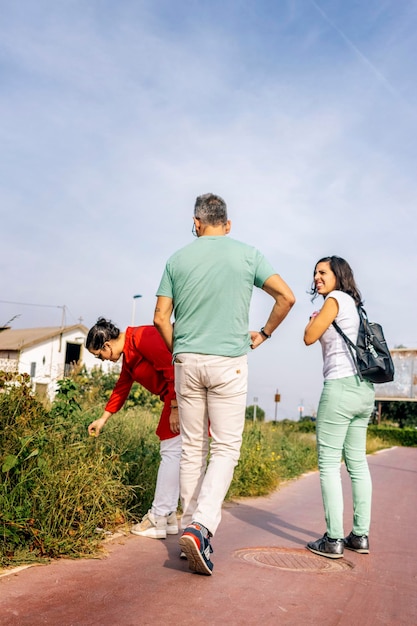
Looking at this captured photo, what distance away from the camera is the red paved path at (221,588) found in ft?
10.1

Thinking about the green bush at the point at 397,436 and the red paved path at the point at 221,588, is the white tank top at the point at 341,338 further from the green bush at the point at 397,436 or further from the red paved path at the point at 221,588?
the green bush at the point at 397,436

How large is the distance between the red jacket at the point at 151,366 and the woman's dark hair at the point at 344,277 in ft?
4.69

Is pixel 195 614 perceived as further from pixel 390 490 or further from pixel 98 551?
pixel 390 490

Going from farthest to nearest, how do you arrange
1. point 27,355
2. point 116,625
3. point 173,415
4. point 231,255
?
1. point 27,355
2. point 173,415
3. point 231,255
4. point 116,625

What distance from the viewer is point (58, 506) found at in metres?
4.22

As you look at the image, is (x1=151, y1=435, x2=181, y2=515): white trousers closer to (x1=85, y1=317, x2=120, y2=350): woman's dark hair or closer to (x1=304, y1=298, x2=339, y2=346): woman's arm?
(x1=85, y1=317, x2=120, y2=350): woman's dark hair

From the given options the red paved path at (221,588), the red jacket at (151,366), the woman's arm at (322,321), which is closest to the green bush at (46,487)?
the red paved path at (221,588)

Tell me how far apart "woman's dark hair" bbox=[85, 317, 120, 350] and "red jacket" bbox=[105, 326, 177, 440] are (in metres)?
0.12

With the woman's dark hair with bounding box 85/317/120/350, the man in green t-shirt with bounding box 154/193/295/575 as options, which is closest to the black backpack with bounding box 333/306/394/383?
the man in green t-shirt with bounding box 154/193/295/575

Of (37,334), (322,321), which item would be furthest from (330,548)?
(37,334)

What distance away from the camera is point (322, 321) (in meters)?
4.80

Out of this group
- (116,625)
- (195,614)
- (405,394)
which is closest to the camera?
(116,625)

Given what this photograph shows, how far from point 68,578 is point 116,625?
2.57 feet

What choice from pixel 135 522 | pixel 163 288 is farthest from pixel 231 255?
pixel 135 522
